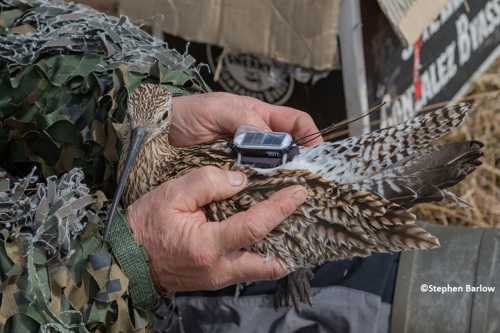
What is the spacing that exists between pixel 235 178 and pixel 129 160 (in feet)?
0.92

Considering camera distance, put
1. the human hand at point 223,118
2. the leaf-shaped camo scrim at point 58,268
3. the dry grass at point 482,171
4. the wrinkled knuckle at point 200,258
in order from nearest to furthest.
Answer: the leaf-shaped camo scrim at point 58,268 < the wrinkled knuckle at point 200,258 < the human hand at point 223,118 < the dry grass at point 482,171

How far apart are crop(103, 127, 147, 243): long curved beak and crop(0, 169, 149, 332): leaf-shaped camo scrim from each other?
5cm

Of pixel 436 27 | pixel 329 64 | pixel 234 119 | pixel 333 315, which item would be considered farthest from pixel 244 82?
pixel 333 315

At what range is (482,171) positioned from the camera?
4.00 meters

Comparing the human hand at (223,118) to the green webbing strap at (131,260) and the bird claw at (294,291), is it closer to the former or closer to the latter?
the bird claw at (294,291)

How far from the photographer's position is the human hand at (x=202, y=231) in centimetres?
192

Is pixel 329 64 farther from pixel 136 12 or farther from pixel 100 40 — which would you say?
pixel 100 40

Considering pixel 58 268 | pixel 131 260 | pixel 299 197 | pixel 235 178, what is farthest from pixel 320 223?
pixel 58 268

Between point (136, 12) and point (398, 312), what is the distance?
1769 millimetres

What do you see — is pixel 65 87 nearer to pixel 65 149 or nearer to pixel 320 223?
pixel 65 149
